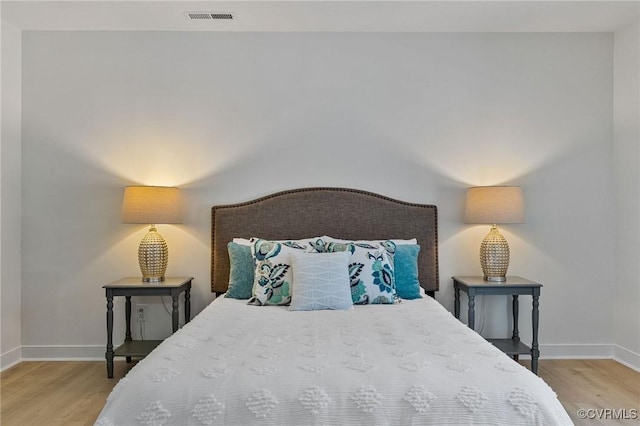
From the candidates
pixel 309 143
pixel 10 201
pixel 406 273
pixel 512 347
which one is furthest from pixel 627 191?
pixel 10 201

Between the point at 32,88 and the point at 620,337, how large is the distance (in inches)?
197

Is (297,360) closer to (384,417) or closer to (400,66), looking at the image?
(384,417)

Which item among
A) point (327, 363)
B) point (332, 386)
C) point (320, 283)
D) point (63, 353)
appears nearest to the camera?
point (332, 386)

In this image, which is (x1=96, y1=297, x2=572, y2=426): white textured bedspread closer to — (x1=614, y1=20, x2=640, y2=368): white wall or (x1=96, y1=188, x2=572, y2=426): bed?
(x1=96, y1=188, x2=572, y2=426): bed

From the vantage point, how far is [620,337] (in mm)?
3816

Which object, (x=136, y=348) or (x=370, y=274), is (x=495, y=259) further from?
(x=136, y=348)

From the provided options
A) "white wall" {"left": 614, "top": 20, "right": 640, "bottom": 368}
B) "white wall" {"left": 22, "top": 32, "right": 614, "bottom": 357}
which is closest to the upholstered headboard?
"white wall" {"left": 22, "top": 32, "right": 614, "bottom": 357}

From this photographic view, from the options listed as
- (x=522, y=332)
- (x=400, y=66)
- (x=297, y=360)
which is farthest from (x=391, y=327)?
(x=400, y=66)

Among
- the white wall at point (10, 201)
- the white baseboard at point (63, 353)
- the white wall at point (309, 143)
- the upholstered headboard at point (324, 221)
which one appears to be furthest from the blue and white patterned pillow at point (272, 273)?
the white wall at point (10, 201)

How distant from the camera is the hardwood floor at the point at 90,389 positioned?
277 centimetres

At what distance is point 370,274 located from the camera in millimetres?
3146

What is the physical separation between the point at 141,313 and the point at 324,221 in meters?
1.62

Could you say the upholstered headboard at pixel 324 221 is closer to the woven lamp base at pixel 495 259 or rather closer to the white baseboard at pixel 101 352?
the woven lamp base at pixel 495 259

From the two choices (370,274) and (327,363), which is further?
(370,274)
